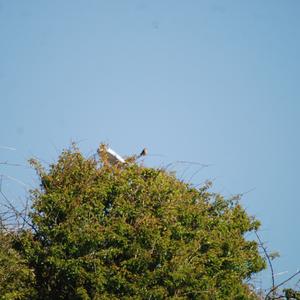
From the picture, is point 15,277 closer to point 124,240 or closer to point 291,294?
point 124,240

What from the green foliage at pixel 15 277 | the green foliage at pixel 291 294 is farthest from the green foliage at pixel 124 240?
the green foliage at pixel 291 294

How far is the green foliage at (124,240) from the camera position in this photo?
26.3 feet

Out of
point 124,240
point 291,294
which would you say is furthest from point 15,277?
point 291,294

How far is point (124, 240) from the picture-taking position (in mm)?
8242

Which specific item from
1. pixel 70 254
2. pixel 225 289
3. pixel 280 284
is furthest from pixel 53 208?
pixel 280 284

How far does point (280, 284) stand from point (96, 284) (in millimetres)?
5193

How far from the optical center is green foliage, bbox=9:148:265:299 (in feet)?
26.3

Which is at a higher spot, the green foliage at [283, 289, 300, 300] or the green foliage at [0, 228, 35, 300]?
the green foliage at [0, 228, 35, 300]

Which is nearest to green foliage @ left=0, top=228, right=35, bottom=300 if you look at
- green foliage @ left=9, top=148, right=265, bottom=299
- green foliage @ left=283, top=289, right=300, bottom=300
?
green foliage @ left=9, top=148, right=265, bottom=299

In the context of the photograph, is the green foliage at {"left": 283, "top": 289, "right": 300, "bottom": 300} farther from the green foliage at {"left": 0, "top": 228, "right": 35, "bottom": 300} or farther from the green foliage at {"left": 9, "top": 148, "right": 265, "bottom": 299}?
the green foliage at {"left": 0, "top": 228, "right": 35, "bottom": 300}

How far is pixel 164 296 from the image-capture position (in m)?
7.97

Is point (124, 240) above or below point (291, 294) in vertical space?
above

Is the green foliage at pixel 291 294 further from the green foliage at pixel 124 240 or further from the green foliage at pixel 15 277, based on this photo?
the green foliage at pixel 15 277

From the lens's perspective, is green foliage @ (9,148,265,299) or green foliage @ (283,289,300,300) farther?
green foliage @ (283,289,300,300)
